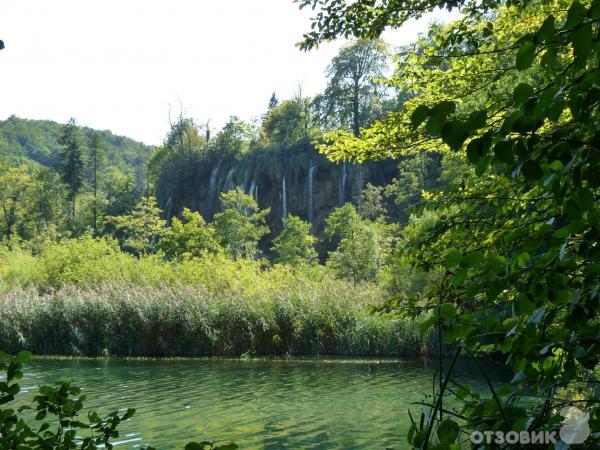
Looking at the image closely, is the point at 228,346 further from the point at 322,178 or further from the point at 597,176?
the point at 322,178

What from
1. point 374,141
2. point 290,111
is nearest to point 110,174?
point 290,111

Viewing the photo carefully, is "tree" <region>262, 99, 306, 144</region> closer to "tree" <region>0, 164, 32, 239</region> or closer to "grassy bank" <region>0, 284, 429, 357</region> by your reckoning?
"tree" <region>0, 164, 32, 239</region>

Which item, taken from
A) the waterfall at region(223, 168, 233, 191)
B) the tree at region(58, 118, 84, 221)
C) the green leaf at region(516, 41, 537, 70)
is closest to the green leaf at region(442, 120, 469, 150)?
the green leaf at region(516, 41, 537, 70)

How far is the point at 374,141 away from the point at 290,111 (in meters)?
47.6

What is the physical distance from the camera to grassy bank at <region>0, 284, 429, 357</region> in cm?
1709

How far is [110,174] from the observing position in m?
85.5

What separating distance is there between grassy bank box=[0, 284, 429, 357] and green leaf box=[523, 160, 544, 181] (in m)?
15.5

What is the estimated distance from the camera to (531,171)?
132 cm

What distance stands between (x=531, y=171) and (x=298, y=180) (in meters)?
44.2

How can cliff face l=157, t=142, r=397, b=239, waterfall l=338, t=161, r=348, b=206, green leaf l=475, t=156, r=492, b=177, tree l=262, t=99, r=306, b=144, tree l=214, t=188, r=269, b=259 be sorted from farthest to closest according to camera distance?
1. tree l=262, t=99, r=306, b=144
2. cliff face l=157, t=142, r=397, b=239
3. waterfall l=338, t=161, r=348, b=206
4. tree l=214, t=188, r=269, b=259
5. green leaf l=475, t=156, r=492, b=177

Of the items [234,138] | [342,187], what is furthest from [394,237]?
[234,138]
